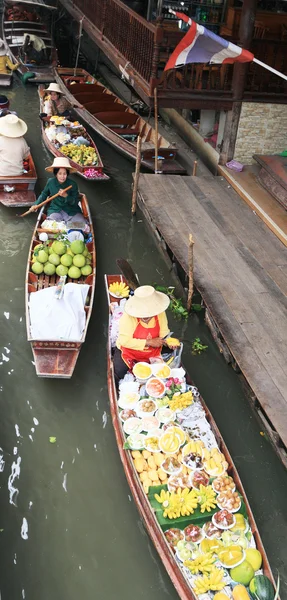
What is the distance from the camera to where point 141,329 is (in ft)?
19.4

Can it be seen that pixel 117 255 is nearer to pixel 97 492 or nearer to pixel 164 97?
pixel 164 97

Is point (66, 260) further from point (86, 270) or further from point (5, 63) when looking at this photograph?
point (5, 63)

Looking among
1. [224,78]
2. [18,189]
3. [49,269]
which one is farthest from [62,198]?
[224,78]

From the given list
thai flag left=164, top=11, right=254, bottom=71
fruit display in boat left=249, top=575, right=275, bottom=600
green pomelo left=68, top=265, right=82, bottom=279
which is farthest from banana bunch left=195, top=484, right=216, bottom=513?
thai flag left=164, top=11, right=254, bottom=71

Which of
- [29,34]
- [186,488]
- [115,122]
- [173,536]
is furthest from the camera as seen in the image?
[29,34]

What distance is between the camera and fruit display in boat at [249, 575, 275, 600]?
4098 mm

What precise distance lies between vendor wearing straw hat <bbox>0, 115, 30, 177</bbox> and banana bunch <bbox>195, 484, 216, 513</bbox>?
23.7 feet

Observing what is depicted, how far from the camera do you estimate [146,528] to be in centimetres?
511

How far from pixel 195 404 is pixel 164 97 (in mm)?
5839

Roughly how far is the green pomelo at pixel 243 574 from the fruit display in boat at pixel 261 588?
0.04m

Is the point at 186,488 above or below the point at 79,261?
below

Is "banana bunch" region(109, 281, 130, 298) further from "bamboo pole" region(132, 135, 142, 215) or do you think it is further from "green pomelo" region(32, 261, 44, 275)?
"bamboo pole" region(132, 135, 142, 215)

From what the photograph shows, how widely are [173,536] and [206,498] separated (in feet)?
1.43

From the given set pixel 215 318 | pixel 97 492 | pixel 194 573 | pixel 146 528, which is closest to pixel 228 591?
pixel 194 573
